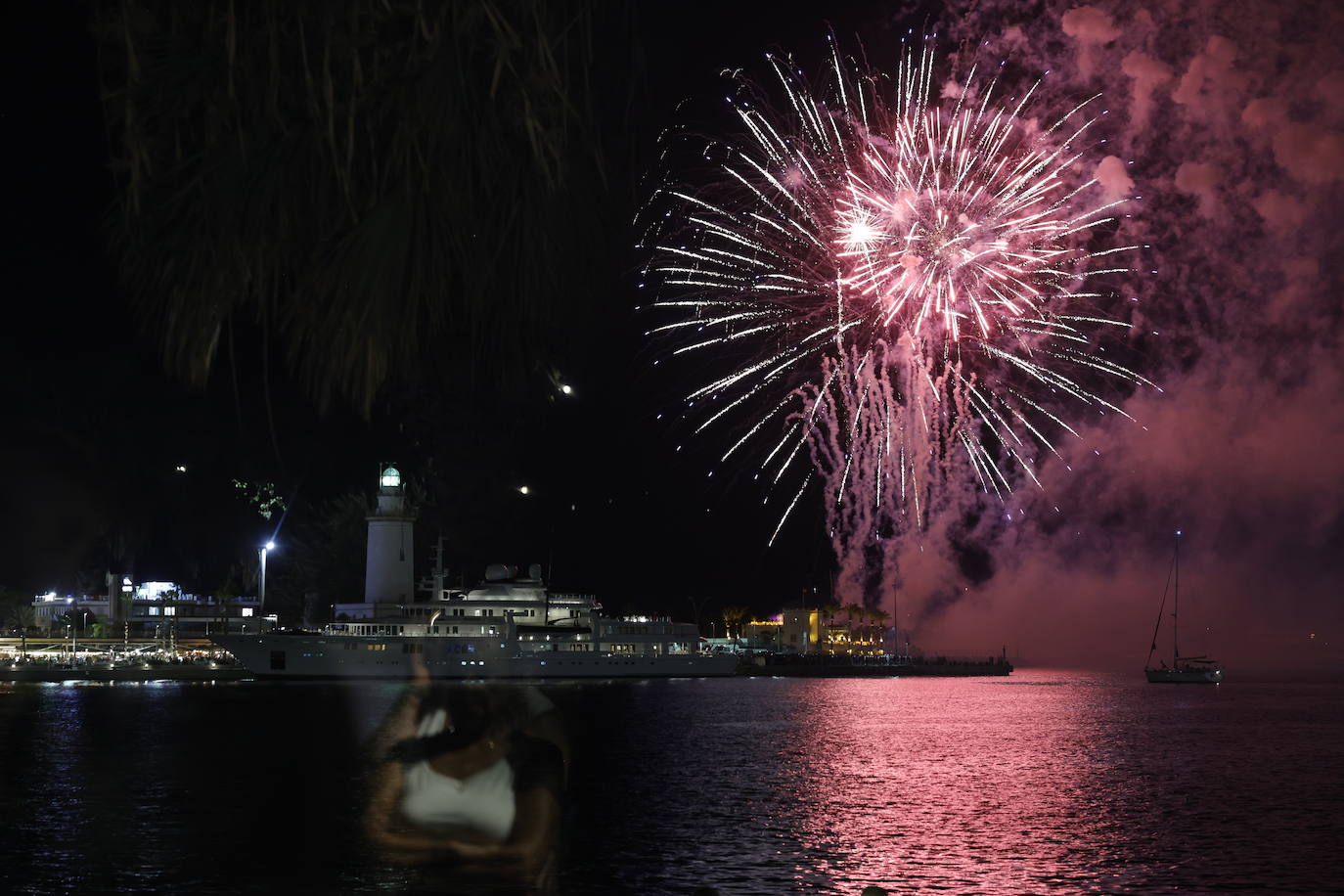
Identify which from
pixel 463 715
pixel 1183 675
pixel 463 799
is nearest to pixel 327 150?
pixel 463 799

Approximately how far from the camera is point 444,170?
20.5ft

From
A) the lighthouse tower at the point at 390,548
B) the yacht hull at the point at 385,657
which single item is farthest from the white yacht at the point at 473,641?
the lighthouse tower at the point at 390,548

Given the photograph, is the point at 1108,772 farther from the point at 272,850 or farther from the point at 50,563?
the point at 50,563

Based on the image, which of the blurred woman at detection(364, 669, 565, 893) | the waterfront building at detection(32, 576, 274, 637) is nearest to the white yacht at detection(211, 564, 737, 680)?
the waterfront building at detection(32, 576, 274, 637)

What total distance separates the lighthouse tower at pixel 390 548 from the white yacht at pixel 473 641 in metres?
2.05

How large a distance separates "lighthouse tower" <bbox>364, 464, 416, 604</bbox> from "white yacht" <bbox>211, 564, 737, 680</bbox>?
205 centimetres

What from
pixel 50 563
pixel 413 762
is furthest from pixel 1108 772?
pixel 50 563

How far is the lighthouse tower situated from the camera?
111188 millimetres

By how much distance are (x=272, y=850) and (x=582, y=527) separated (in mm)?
94692

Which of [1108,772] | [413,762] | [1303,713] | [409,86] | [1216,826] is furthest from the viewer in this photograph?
[1303,713]

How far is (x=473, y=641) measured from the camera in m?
114

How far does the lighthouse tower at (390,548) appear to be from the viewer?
111 meters

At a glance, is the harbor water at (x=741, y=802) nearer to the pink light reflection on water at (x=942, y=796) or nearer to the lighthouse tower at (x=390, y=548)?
the pink light reflection on water at (x=942, y=796)

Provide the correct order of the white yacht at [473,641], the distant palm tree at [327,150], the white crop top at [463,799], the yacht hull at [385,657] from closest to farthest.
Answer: the distant palm tree at [327,150]
the white crop top at [463,799]
the yacht hull at [385,657]
the white yacht at [473,641]
